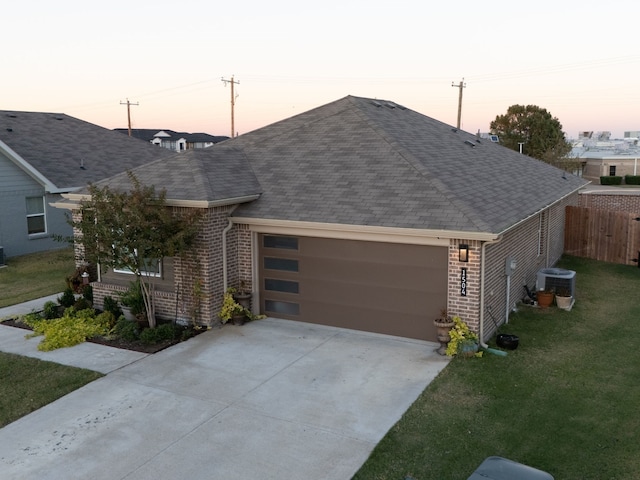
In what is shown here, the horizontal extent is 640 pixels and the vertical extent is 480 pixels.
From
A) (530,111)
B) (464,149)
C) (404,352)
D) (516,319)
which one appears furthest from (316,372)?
(530,111)

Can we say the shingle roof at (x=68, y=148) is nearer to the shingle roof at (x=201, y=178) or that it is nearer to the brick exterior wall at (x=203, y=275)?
the shingle roof at (x=201, y=178)

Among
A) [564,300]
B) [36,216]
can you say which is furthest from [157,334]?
[36,216]

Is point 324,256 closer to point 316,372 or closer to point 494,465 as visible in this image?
point 316,372

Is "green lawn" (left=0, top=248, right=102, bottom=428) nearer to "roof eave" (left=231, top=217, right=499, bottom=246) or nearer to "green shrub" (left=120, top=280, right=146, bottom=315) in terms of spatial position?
"green shrub" (left=120, top=280, right=146, bottom=315)

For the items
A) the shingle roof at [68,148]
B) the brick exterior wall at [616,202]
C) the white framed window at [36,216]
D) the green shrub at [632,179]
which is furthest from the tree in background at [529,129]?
the white framed window at [36,216]

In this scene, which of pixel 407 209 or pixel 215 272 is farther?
pixel 215 272

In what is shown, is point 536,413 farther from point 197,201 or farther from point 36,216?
point 36,216

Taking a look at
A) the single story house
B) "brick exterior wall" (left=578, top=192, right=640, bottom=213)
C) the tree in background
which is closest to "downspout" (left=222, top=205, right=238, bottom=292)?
the single story house
